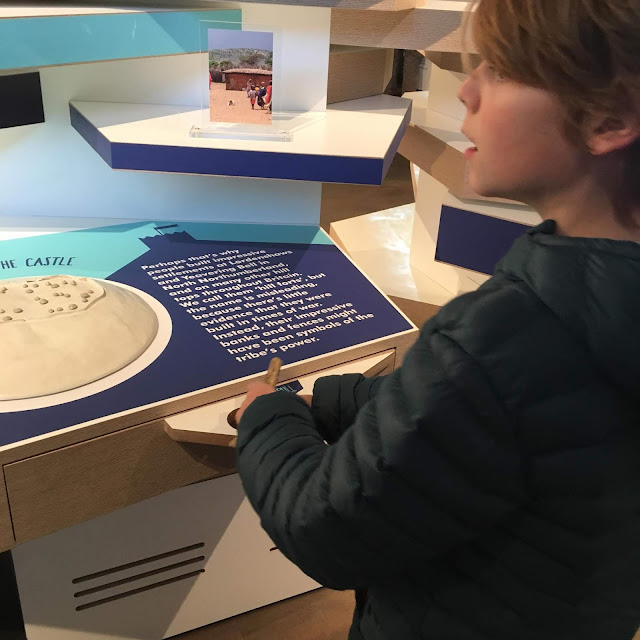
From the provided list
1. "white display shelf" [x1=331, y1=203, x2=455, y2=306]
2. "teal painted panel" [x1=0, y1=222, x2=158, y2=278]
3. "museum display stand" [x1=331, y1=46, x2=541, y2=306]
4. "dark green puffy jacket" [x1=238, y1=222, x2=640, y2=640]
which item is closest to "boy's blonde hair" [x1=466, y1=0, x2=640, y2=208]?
"dark green puffy jacket" [x1=238, y1=222, x2=640, y2=640]

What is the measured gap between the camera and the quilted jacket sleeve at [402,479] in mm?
Result: 538

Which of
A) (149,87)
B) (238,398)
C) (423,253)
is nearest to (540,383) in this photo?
(238,398)

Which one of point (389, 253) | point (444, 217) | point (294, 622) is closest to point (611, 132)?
point (294, 622)

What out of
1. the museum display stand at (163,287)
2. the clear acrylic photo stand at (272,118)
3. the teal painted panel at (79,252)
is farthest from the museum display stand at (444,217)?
the teal painted panel at (79,252)

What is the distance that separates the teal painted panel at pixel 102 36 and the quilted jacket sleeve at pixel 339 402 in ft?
2.38

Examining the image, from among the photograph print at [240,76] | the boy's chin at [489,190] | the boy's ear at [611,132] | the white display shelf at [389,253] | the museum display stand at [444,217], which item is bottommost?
the white display shelf at [389,253]

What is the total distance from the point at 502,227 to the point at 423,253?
0.50 m

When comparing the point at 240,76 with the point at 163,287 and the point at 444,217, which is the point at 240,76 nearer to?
the point at 163,287

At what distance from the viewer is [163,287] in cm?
124

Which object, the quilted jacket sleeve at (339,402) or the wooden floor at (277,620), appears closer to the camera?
the quilted jacket sleeve at (339,402)

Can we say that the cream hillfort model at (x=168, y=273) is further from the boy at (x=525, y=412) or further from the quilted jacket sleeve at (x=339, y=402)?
the boy at (x=525, y=412)

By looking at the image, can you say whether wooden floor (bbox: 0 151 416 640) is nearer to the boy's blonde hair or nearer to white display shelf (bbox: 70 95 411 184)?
white display shelf (bbox: 70 95 411 184)

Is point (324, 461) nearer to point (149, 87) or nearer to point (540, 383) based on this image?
point (540, 383)

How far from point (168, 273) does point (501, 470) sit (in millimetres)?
877
